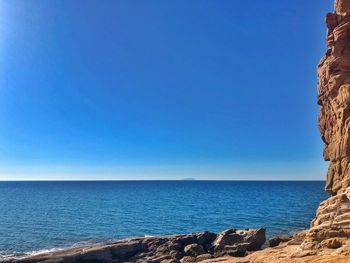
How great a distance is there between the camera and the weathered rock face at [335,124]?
2080cm

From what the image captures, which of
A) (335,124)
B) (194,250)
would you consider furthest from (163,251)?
(335,124)

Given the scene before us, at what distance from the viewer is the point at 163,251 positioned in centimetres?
3762

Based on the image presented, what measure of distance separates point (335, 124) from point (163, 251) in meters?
21.2

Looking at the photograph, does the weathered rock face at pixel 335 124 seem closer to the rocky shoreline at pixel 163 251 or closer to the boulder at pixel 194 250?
the rocky shoreline at pixel 163 251

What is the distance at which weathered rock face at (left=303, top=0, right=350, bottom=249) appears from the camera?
20.8 meters

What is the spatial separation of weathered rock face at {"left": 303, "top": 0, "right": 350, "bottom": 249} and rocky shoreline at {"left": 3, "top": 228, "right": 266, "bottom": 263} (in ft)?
43.1

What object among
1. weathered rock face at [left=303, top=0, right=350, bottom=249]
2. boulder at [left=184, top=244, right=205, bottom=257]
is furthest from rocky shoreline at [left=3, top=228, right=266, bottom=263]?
weathered rock face at [left=303, top=0, right=350, bottom=249]

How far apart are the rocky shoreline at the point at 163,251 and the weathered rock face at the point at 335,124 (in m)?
13.1

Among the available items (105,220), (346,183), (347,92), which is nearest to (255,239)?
(346,183)

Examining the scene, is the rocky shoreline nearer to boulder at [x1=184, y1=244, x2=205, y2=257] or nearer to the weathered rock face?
boulder at [x1=184, y1=244, x2=205, y2=257]

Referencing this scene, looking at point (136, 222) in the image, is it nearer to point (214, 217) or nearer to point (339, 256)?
point (214, 217)

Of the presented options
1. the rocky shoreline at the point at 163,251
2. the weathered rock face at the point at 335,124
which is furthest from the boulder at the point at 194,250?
the weathered rock face at the point at 335,124

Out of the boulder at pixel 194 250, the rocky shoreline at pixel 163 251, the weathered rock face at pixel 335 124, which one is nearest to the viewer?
the weathered rock face at pixel 335 124

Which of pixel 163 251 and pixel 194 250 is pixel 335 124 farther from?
pixel 163 251
